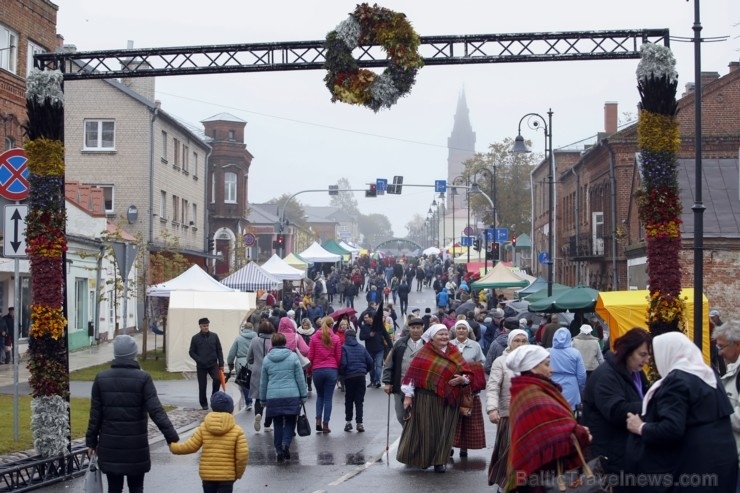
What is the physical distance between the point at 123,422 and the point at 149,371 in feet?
60.2

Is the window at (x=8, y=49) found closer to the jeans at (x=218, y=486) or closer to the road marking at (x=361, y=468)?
the road marking at (x=361, y=468)

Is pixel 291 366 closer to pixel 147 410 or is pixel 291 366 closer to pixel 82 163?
pixel 147 410

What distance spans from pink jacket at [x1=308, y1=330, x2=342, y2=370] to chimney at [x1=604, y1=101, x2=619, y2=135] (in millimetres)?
45309

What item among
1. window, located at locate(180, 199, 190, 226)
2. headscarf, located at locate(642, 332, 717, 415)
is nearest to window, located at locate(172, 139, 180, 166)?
window, located at locate(180, 199, 190, 226)

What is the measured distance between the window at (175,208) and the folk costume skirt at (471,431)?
39056mm

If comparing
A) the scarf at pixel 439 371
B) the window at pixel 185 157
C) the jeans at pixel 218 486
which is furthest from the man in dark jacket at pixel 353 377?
the window at pixel 185 157

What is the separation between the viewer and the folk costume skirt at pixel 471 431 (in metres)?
12.9

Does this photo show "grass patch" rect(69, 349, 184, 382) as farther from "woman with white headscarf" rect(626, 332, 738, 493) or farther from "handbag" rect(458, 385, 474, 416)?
"woman with white headscarf" rect(626, 332, 738, 493)

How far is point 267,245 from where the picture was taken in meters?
92.0

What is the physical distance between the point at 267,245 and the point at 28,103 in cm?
7932

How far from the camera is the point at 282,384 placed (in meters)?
13.6

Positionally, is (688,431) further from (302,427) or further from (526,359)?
(302,427)

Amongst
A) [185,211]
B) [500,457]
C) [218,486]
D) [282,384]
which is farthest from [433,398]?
[185,211]

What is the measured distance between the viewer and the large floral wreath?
40.4 feet
